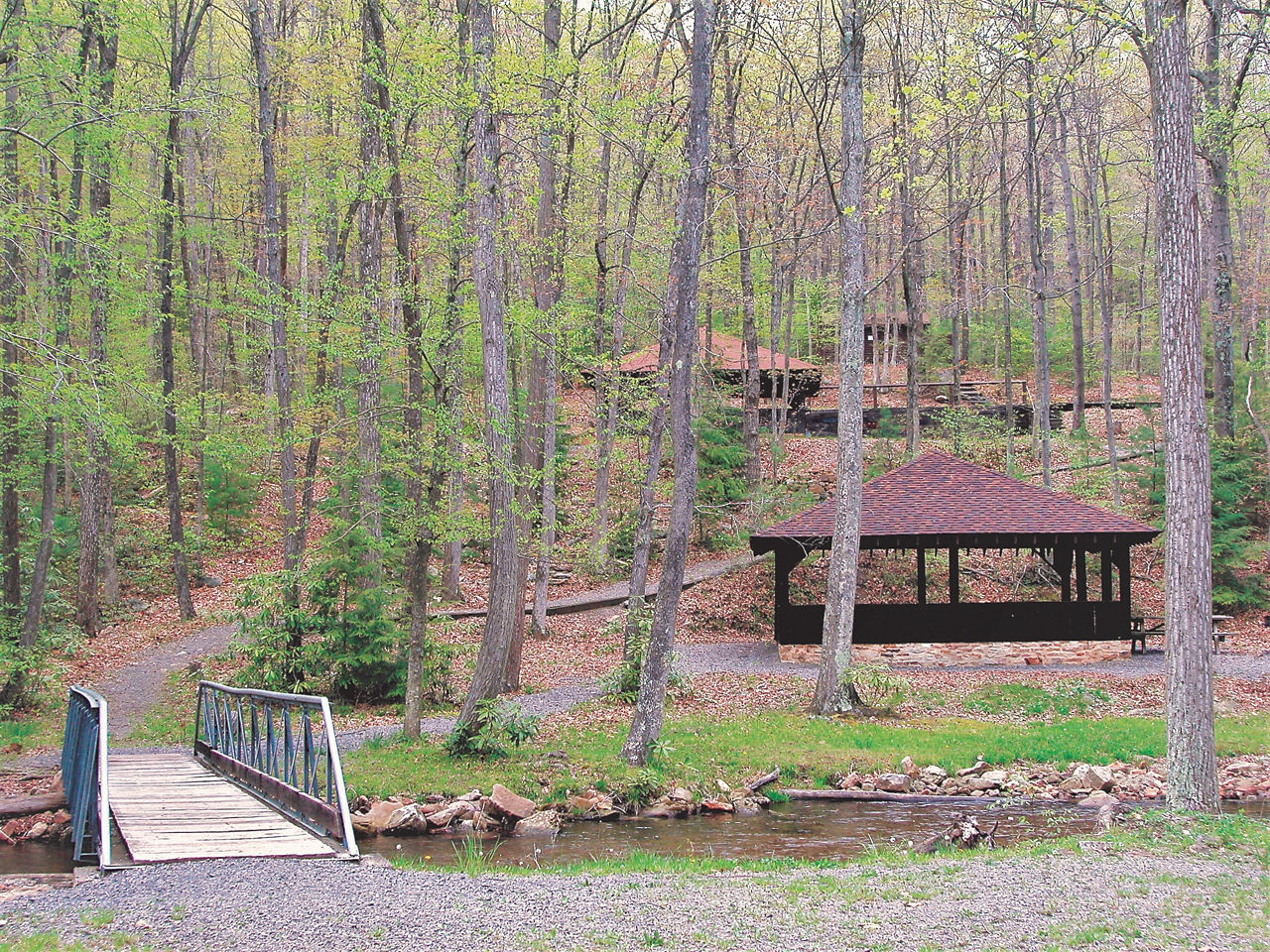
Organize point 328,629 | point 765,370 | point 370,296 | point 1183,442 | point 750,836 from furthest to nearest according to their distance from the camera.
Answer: point 765,370, point 328,629, point 370,296, point 750,836, point 1183,442

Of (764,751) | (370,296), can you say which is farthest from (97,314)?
(764,751)

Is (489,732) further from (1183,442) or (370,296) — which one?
(1183,442)

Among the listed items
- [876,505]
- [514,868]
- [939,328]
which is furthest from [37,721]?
[939,328]

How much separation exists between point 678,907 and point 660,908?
104 millimetres

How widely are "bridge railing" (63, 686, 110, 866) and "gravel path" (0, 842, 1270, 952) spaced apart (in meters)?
0.77

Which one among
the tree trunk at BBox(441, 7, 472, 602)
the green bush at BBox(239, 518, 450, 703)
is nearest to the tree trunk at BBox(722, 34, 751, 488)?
the tree trunk at BBox(441, 7, 472, 602)

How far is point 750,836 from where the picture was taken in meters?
8.76

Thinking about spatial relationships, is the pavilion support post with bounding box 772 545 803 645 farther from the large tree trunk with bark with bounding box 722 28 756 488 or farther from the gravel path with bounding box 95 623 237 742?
the gravel path with bounding box 95 623 237 742

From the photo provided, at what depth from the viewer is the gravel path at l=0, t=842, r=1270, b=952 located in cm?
476

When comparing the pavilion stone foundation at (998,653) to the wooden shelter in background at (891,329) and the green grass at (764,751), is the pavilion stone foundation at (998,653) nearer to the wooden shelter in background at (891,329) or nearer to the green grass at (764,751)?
the green grass at (764,751)

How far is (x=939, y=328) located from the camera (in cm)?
3950

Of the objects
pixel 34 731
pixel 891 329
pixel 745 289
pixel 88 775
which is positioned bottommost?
pixel 34 731

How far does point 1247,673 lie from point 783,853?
1105 cm

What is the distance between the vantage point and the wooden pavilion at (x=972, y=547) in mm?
17750
